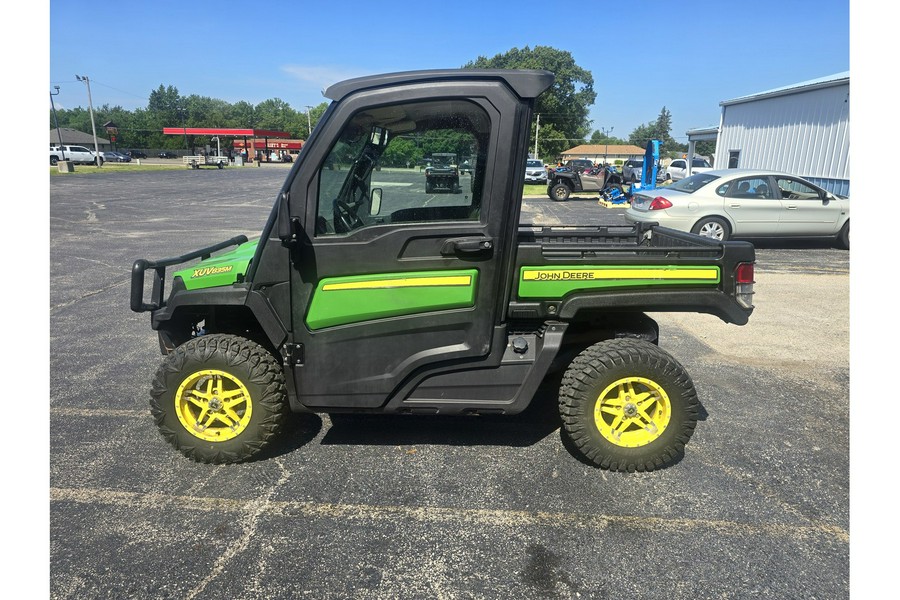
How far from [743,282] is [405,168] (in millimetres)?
2106

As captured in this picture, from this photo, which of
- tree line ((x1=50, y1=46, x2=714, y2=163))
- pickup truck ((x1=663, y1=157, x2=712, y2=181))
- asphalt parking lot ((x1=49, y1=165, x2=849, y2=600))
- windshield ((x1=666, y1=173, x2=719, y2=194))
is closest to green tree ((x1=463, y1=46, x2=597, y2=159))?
tree line ((x1=50, y1=46, x2=714, y2=163))

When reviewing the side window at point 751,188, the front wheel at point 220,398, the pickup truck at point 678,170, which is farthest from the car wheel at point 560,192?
the front wheel at point 220,398

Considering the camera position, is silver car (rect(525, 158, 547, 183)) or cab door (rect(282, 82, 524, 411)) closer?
cab door (rect(282, 82, 524, 411))

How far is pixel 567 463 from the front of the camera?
3.41 meters

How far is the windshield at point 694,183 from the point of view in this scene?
1106 cm

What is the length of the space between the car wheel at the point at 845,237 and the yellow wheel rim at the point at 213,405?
40.1 ft

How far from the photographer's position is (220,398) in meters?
3.30

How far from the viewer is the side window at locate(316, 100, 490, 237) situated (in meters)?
3.00

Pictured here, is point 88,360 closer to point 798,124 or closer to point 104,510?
point 104,510

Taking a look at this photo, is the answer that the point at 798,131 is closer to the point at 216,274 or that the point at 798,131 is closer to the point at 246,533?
the point at 216,274

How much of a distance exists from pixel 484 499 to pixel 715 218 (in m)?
9.64

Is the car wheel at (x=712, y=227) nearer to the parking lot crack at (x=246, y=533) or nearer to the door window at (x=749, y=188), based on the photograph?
the door window at (x=749, y=188)

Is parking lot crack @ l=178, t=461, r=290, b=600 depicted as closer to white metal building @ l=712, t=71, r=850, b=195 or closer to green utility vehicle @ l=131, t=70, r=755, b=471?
green utility vehicle @ l=131, t=70, r=755, b=471

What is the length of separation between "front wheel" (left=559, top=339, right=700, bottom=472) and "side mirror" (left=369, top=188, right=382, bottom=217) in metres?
1.46
